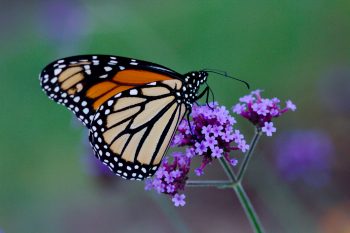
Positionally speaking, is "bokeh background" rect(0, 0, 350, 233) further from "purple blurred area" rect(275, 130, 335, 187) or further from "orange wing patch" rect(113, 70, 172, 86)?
"orange wing patch" rect(113, 70, 172, 86)

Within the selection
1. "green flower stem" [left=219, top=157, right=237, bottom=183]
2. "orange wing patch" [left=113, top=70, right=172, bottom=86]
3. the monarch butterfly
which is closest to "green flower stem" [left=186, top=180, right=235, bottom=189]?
"green flower stem" [left=219, top=157, right=237, bottom=183]

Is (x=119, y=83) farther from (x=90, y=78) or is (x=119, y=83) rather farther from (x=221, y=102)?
(x=221, y=102)

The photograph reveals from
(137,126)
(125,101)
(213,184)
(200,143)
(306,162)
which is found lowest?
(213,184)

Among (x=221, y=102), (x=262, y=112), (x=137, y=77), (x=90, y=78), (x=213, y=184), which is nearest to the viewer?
(x=213, y=184)

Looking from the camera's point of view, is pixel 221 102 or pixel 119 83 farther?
pixel 221 102

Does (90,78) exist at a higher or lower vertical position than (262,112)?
higher

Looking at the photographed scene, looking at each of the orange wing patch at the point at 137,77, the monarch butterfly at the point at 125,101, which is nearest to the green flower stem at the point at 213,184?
the monarch butterfly at the point at 125,101

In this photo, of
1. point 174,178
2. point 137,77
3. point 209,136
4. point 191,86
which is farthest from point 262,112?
point 137,77
